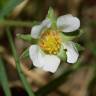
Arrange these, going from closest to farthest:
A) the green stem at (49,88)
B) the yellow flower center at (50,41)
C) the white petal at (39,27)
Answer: the white petal at (39,27) < the yellow flower center at (50,41) < the green stem at (49,88)

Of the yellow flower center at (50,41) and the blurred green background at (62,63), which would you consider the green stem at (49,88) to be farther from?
the yellow flower center at (50,41)

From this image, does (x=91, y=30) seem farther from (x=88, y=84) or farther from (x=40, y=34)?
(x=40, y=34)

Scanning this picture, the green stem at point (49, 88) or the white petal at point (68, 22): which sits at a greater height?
the white petal at point (68, 22)

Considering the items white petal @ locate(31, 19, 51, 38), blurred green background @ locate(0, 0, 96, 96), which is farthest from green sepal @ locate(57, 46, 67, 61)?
blurred green background @ locate(0, 0, 96, 96)

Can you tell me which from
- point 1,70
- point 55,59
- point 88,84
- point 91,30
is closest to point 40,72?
point 88,84

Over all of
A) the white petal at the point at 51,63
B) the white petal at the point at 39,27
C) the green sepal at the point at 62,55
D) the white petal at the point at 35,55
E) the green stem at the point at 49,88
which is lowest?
the green stem at the point at 49,88

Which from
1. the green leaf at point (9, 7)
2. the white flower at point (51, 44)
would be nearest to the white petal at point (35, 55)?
the white flower at point (51, 44)
